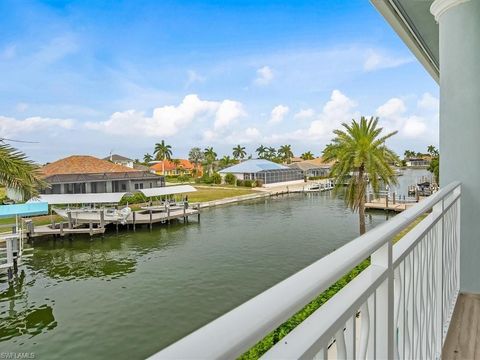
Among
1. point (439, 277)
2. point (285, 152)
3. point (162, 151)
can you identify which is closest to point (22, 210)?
point (439, 277)

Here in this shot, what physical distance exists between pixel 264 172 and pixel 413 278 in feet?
121

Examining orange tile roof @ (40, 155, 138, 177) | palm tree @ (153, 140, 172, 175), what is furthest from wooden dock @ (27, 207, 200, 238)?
palm tree @ (153, 140, 172, 175)

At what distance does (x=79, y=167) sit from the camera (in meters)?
25.9

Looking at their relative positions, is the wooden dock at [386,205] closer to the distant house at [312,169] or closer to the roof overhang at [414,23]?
the roof overhang at [414,23]

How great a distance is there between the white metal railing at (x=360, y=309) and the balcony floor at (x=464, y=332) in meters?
0.22

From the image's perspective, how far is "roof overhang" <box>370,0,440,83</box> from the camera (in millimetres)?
3090

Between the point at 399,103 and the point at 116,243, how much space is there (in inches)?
1767

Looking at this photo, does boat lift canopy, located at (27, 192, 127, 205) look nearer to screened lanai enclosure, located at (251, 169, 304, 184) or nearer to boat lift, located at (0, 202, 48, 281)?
boat lift, located at (0, 202, 48, 281)

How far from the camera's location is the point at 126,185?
90.0 ft

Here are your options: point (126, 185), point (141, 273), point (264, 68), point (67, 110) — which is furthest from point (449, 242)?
point (67, 110)

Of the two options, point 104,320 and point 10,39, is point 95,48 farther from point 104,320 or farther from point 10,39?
point 104,320

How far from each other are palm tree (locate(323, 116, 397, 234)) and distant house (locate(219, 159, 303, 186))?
23.3 meters

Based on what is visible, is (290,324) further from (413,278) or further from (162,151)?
(162,151)

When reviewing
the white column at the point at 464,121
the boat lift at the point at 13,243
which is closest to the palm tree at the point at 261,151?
the boat lift at the point at 13,243
